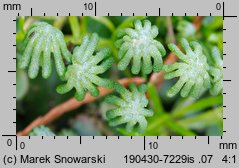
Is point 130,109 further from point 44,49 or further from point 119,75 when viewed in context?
point 119,75

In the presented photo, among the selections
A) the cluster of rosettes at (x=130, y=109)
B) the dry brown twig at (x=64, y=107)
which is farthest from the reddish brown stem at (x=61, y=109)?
→ the cluster of rosettes at (x=130, y=109)

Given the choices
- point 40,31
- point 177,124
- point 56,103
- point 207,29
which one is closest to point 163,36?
point 207,29

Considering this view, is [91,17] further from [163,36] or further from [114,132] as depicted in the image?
[114,132]

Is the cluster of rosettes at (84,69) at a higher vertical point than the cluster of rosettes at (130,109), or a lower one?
higher

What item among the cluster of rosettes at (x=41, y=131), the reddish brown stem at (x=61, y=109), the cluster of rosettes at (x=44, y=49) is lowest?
the cluster of rosettes at (x=41, y=131)

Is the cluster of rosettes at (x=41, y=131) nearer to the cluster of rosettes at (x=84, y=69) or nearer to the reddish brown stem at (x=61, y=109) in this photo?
the reddish brown stem at (x=61, y=109)

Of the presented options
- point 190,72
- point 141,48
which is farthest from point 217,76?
point 141,48
